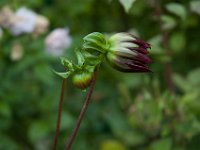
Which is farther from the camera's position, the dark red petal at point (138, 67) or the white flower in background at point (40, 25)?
the white flower in background at point (40, 25)

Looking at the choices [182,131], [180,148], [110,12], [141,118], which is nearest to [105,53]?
[182,131]

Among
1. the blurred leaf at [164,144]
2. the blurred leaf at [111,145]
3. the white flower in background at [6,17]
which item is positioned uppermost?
the white flower in background at [6,17]

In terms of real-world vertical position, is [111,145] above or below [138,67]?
above

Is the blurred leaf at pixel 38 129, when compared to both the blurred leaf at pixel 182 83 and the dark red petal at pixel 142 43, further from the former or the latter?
the dark red petal at pixel 142 43

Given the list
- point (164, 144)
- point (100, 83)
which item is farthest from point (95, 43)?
point (100, 83)

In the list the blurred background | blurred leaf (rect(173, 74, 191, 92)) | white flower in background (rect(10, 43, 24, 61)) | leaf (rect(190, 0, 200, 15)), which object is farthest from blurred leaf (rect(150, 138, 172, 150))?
white flower in background (rect(10, 43, 24, 61))

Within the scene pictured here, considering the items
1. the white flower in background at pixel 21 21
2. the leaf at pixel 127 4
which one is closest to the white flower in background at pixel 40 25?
the white flower in background at pixel 21 21

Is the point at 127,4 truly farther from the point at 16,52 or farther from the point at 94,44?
the point at 16,52

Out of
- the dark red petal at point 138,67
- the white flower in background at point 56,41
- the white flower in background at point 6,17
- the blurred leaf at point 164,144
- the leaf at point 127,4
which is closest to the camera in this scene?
the dark red petal at point 138,67
